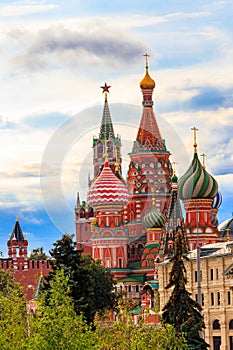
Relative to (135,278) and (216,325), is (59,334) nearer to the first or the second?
(216,325)

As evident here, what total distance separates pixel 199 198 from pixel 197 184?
3.25 feet

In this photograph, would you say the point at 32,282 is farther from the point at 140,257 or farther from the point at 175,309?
the point at 175,309

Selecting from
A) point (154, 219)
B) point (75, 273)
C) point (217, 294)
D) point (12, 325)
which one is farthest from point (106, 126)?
point (12, 325)

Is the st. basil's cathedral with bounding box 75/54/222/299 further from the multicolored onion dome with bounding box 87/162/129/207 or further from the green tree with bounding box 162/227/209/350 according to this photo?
the green tree with bounding box 162/227/209/350

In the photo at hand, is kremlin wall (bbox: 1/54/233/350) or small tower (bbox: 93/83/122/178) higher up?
small tower (bbox: 93/83/122/178)

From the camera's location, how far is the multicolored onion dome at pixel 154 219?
287 ft

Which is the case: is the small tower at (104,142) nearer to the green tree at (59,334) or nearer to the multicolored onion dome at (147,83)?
the multicolored onion dome at (147,83)

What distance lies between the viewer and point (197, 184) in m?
82.1

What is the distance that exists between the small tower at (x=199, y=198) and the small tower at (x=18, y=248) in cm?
1936

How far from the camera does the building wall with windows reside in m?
59.4

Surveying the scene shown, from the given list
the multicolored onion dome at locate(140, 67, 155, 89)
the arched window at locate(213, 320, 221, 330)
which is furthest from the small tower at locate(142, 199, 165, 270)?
the arched window at locate(213, 320, 221, 330)

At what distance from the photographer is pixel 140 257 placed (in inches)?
3551

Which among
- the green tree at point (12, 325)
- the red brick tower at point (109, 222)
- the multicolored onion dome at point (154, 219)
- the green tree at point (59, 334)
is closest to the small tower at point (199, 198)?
the multicolored onion dome at point (154, 219)

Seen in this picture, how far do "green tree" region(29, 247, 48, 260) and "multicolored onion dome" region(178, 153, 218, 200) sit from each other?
3472cm
